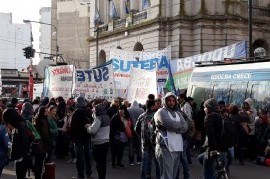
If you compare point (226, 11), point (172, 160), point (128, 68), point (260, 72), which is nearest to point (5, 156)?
point (172, 160)

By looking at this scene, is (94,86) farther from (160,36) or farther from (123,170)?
(160,36)

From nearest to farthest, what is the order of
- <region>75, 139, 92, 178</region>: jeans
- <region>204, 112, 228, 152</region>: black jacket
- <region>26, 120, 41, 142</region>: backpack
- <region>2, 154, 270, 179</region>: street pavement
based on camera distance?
<region>204, 112, 228, 152</region>: black jacket, <region>26, 120, 41, 142</region>: backpack, <region>75, 139, 92, 178</region>: jeans, <region>2, 154, 270, 179</region>: street pavement

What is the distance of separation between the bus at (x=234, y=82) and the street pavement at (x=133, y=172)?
255 cm

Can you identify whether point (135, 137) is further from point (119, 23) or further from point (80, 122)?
point (119, 23)

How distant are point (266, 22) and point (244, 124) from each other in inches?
846

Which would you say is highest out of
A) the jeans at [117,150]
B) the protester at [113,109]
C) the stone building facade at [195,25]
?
the stone building facade at [195,25]

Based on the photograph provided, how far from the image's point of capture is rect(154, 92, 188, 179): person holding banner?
9.41 metres

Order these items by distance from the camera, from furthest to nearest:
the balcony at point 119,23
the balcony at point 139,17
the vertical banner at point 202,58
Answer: the balcony at point 119,23
the balcony at point 139,17
the vertical banner at point 202,58

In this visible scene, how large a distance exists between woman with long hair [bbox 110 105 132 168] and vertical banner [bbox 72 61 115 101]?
610cm

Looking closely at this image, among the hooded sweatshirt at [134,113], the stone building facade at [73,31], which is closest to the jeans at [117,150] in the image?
the hooded sweatshirt at [134,113]

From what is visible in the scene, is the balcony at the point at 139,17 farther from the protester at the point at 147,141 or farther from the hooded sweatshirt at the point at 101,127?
the hooded sweatshirt at the point at 101,127

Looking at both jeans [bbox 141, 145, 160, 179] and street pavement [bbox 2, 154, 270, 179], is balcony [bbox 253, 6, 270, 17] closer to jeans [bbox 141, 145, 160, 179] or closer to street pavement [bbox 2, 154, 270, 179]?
street pavement [bbox 2, 154, 270, 179]

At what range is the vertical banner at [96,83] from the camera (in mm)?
21484

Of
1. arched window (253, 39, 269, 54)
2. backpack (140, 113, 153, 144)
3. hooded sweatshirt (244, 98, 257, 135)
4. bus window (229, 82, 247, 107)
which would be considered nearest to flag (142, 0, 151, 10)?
arched window (253, 39, 269, 54)
